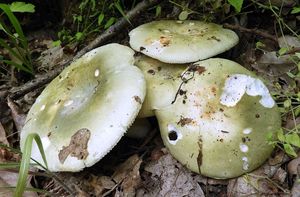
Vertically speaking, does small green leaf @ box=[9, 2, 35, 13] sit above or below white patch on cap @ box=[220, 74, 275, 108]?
above

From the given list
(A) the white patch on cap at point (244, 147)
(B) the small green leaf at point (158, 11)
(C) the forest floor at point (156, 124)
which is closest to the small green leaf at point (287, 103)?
(C) the forest floor at point (156, 124)

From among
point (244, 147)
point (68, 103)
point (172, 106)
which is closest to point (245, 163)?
point (244, 147)

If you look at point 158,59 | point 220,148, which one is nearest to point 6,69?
point 158,59

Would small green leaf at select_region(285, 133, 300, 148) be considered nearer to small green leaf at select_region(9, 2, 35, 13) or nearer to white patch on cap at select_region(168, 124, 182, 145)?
white patch on cap at select_region(168, 124, 182, 145)

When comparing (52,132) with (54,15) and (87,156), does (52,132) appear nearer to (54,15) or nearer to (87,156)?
(87,156)

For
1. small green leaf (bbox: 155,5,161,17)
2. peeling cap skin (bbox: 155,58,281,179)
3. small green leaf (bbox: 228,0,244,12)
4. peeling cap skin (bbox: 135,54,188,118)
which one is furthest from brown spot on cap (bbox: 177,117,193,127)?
small green leaf (bbox: 155,5,161,17)

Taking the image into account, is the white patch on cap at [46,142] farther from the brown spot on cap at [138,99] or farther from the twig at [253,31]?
the twig at [253,31]
